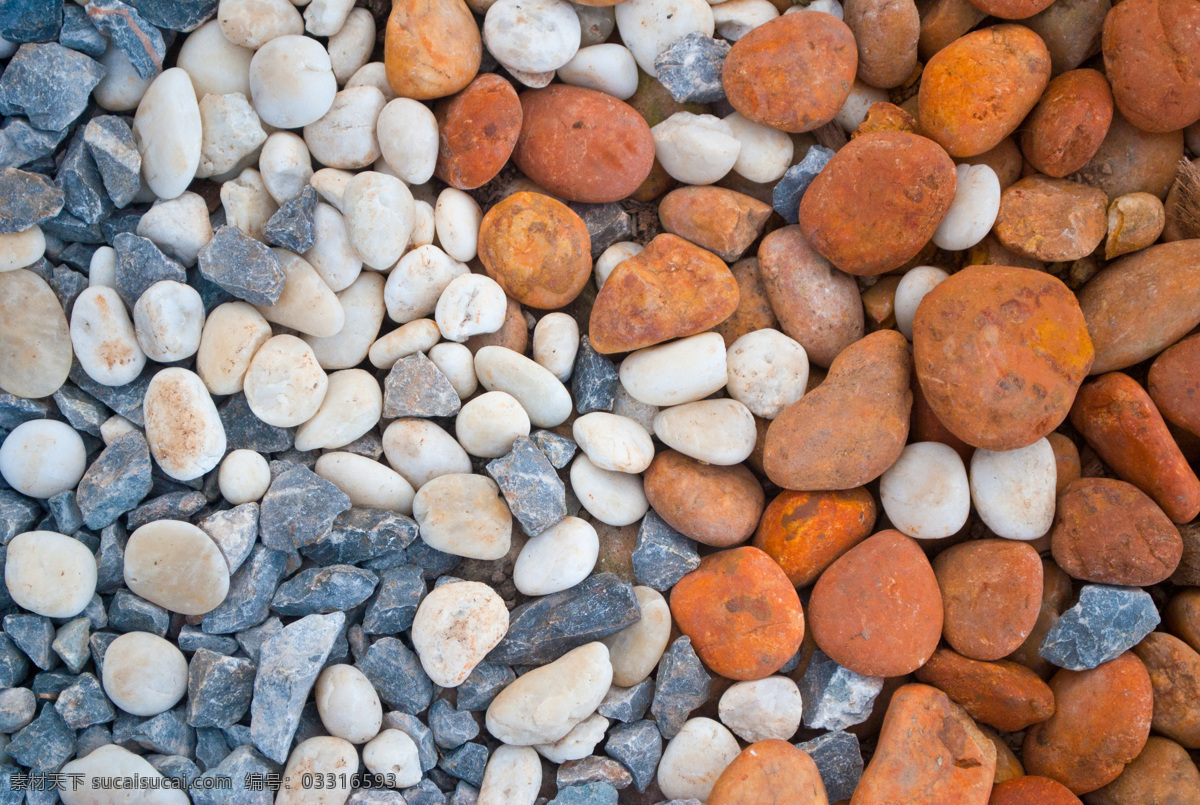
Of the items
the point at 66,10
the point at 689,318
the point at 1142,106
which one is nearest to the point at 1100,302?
the point at 1142,106

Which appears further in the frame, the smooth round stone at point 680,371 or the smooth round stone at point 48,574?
the smooth round stone at point 680,371

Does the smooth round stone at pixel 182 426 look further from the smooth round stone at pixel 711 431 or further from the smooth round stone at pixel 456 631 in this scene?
the smooth round stone at pixel 711 431

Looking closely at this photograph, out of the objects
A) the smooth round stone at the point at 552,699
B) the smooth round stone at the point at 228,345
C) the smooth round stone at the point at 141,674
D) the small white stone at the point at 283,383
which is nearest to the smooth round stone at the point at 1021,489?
the smooth round stone at the point at 552,699

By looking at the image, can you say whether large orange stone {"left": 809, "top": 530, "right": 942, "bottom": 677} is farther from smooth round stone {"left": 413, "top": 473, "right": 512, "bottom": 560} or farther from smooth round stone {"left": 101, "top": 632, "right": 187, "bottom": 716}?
smooth round stone {"left": 101, "top": 632, "right": 187, "bottom": 716}

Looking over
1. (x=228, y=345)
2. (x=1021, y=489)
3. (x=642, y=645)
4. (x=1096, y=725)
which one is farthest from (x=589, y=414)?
(x=1096, y=725)

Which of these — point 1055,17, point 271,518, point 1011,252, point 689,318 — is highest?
point 1055,17

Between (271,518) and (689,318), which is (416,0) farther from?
(271,518)
